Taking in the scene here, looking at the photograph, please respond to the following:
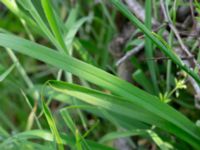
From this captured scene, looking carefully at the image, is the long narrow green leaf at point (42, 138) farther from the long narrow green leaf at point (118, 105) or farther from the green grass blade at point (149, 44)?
the green grass blade at point (149, 44)

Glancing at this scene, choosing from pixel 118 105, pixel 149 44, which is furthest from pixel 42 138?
pixel 149 44

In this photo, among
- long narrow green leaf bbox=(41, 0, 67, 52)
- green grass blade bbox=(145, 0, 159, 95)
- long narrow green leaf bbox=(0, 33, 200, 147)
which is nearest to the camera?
long narrow green leaf bbox=(0, 33, 200, 147)

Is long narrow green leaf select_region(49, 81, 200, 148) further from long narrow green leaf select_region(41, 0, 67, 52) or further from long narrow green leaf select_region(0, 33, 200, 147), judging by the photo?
long narrow green leaf select_region(41, 0, 67, 52)

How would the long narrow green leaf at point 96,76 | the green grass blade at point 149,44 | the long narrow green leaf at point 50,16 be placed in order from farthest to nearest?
the green grass blade at point 149,44 < the long narrow green leaf at point 50,16 < the long narrow green leaf at point 96,76

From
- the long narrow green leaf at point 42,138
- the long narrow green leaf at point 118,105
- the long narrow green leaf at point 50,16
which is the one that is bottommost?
the long narrow green leaf at point 42,138

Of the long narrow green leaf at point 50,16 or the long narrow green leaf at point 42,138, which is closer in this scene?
the long narrow green leaf at point 50,16

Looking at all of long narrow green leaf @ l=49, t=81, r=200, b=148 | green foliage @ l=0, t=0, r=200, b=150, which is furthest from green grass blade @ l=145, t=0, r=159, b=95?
long narrow green leaf @ l=49, t=81, r=200, b=148

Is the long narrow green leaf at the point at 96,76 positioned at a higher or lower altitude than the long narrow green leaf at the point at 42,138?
higher

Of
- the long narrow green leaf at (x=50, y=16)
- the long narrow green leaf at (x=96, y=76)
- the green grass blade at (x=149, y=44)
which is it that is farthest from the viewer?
the green grass blade at (x=149, y=44)

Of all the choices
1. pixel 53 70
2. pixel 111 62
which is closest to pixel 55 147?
pixel 111 62

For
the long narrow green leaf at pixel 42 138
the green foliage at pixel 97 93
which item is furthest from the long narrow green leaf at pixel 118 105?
the long narrow green leaf at pixel 42 138

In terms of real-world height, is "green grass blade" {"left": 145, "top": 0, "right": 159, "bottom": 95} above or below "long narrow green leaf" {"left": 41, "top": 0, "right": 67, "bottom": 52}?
below
